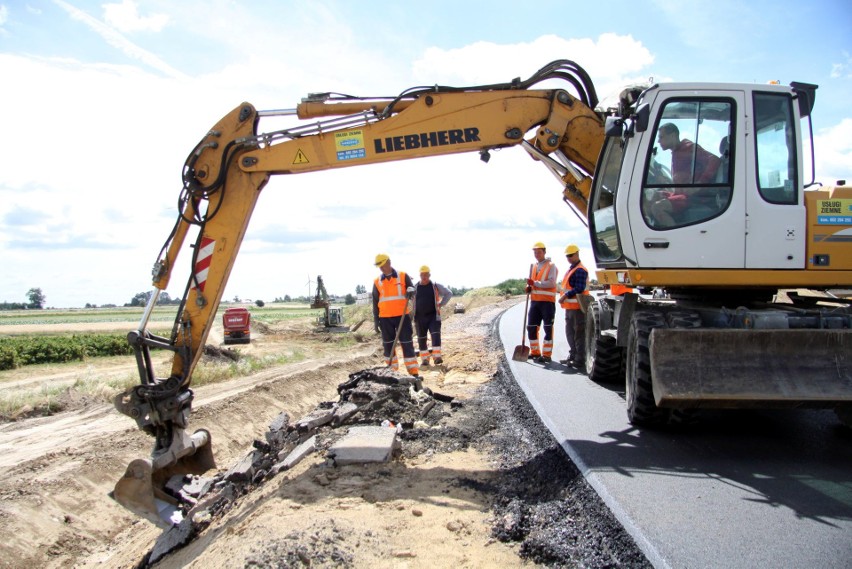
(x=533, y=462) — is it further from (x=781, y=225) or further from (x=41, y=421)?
(x=41, y=421)

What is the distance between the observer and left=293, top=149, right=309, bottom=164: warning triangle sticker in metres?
6.03

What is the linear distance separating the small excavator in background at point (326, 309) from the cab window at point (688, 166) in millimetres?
25293

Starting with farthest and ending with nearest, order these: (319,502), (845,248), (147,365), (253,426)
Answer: (253,426), (147,365), (845,248), (319,502)

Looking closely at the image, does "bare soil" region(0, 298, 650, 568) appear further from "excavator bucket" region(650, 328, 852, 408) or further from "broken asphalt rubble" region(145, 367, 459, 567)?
"excavator bucket" region(650, 328, 852, 408)

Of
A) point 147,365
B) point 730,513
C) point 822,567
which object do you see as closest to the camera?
point 822,567

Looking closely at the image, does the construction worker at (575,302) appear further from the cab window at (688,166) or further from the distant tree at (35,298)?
the distant tree at (35,298)

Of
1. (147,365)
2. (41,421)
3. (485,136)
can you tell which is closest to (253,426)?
(41,421)

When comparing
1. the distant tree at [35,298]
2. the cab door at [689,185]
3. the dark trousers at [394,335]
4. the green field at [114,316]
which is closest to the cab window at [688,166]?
the cab door at [689,185]

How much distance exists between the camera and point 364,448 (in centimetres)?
557

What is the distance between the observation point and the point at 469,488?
4.95 m

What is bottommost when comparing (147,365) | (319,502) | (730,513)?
(319,502)

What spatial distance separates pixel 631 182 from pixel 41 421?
1002 cm

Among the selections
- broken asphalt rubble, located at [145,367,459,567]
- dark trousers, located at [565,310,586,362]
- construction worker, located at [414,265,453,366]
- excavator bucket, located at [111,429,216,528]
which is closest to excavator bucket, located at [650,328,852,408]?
broken asphalt rubble, located at [145,367,459,567]

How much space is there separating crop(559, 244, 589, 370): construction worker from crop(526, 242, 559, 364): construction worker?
22 centimetres
